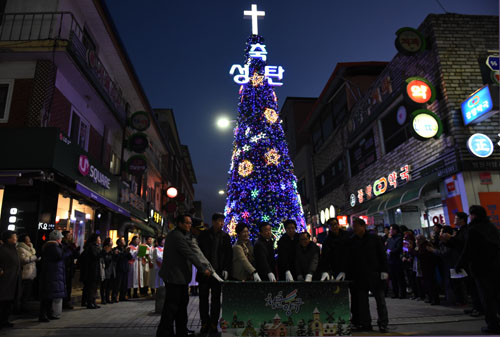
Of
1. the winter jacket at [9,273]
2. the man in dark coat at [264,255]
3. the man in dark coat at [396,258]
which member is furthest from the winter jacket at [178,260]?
the man in dark coat at [396,258]

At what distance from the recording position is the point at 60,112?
1182 cm

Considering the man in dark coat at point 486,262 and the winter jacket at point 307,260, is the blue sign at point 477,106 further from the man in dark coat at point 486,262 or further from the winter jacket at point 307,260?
the winter jacket at point 307,260

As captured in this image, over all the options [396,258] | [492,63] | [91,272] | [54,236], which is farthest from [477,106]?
[91,272]

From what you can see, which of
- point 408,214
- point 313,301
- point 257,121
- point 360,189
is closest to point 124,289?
point 313,301

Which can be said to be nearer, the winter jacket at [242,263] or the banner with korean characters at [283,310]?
the banner with korean characters at [283,310]

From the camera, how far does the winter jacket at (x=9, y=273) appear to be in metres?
6.42

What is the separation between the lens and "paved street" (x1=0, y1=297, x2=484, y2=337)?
5812 mm

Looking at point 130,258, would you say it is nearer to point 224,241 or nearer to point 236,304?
point 224,241

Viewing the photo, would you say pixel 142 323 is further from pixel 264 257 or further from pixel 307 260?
pixel 307 260

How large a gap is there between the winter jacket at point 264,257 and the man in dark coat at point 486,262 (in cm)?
331

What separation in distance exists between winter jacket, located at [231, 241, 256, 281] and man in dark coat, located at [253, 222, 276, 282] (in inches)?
6.7

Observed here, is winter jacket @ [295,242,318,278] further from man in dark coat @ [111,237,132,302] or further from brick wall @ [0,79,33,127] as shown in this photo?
brick wall @ [0,79,33,127]

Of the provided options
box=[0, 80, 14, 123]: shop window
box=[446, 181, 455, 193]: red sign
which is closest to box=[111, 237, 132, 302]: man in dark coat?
box=[0, 80, 14, 123]: shop window

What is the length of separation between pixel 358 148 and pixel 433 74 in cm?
938
